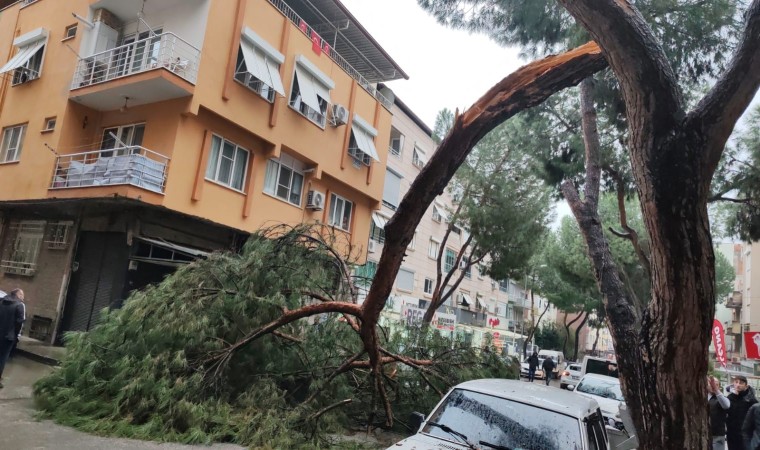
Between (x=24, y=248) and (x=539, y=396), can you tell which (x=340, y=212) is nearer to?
(x=24, y=248)

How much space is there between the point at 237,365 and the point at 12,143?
49.3ft

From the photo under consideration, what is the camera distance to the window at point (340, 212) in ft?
67.9

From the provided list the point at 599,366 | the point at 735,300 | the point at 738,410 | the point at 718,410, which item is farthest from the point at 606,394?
the point at 735,300

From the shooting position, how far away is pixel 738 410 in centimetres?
817

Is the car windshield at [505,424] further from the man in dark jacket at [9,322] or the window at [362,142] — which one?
the window at [362,142]

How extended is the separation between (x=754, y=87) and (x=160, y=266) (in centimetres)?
1500

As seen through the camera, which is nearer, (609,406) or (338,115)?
(609,406)

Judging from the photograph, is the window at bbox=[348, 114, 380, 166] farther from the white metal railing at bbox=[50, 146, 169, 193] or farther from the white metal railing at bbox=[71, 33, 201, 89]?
the white metal railing at bbox=[50, 146, 169, 193]

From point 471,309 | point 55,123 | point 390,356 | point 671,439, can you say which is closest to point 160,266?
point 55,123

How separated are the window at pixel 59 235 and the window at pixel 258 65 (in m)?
6.93

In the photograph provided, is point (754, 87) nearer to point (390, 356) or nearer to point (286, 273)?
point (390, 356)

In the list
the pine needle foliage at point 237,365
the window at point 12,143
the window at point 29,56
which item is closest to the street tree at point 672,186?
the pine needle foliage at point 237,365

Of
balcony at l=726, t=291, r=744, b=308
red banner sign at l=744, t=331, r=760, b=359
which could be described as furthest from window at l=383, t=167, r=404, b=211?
balcony at l=726, t=291, r=744, b=308

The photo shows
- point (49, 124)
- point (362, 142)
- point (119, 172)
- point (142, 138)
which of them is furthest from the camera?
point (362, 142)
